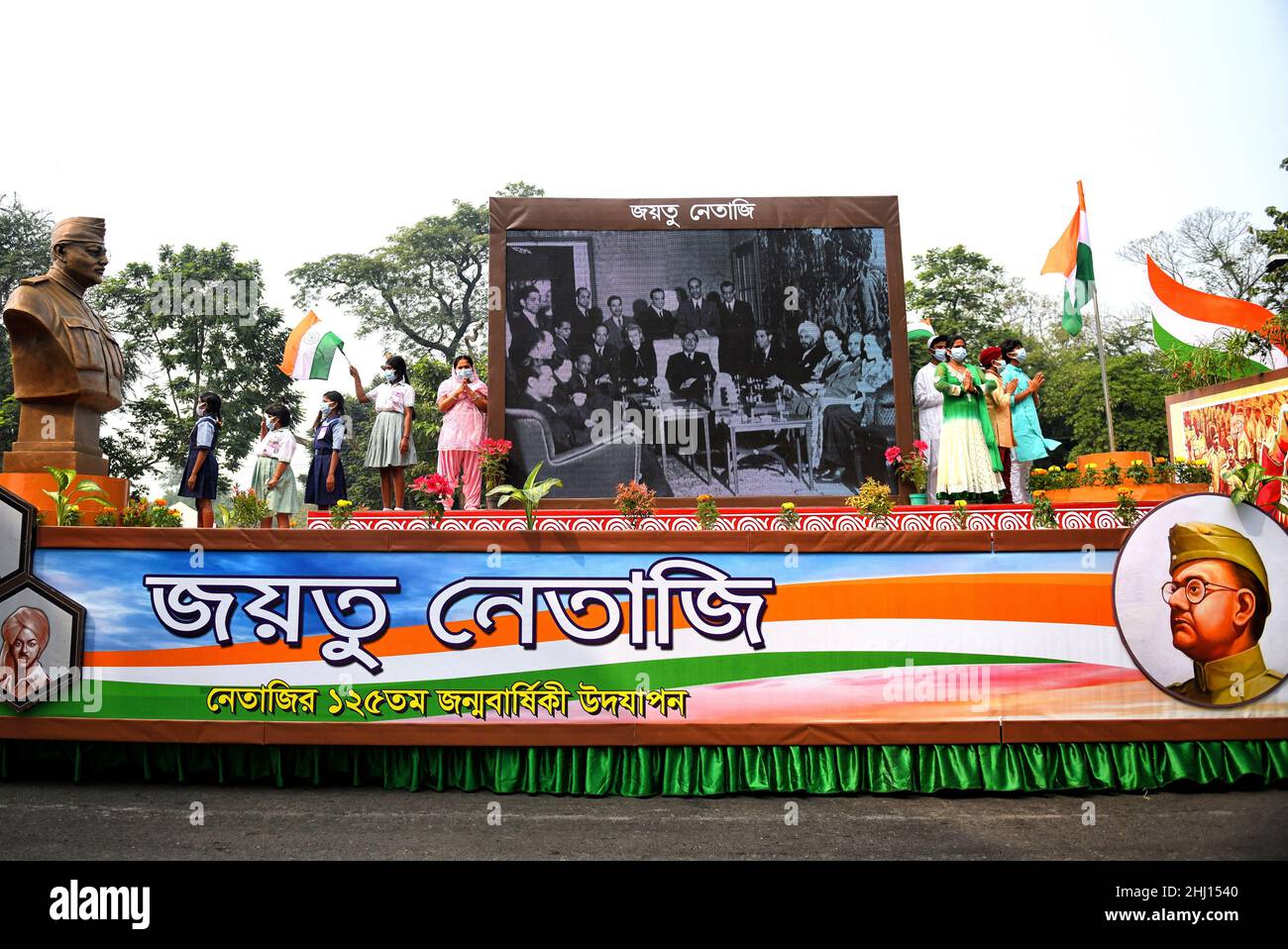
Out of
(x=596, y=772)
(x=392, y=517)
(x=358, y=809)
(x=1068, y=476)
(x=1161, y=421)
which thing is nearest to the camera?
(x=358, y=809)

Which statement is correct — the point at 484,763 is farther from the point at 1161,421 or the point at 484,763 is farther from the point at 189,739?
the point at 1161,421

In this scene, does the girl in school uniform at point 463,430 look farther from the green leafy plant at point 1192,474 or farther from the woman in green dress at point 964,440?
the green leafy plant at point 1192,474

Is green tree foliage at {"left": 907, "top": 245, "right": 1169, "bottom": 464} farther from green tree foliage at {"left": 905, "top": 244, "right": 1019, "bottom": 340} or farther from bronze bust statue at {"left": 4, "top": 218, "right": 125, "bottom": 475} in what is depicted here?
bronze bust statue at {"left": 4, "top": 218, "right": 125, "bottom": 475}

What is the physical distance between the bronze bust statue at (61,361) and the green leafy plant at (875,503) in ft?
19.0

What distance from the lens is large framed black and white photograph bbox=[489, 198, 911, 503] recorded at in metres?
9.27

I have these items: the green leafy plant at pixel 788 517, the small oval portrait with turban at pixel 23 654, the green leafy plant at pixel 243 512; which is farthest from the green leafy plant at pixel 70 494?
the green leafy plant at pixel 788 517

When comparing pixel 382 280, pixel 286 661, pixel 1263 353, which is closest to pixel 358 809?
pixel 286 661

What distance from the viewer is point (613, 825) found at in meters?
5.01

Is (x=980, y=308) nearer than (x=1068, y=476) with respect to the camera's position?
No

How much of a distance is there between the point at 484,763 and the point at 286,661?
1.38 m

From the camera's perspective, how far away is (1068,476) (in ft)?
29.8

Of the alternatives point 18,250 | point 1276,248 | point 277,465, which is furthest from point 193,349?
point 1276,248

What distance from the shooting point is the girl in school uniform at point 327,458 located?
9.95 m

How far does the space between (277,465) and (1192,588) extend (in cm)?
922
